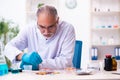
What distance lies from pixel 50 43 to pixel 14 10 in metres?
2.15

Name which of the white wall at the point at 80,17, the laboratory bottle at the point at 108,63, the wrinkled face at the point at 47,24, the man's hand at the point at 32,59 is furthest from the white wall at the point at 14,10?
the laboratory bottle at the point at 108,63

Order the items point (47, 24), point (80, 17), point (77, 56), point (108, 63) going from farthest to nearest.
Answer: point (80, 17) → point (77, 56) → point (47, 24) → point (108, 63)

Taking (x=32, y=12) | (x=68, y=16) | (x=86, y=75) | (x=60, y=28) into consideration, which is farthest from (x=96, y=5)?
(x=86, y=75)

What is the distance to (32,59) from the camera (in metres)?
2.26

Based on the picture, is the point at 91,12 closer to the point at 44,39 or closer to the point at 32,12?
the point at 32,12

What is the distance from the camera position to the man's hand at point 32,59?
225cm

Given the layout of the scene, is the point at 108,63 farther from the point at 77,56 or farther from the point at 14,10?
the point at 14,10

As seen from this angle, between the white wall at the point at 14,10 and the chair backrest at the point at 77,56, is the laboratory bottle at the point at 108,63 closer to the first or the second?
the chair backrest at the point at 77,56

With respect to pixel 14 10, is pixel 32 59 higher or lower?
lower

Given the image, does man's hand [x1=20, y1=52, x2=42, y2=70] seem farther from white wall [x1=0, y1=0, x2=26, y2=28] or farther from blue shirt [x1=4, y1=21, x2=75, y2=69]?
white wall [x1=0, y1=0, x2=26, y2=28]

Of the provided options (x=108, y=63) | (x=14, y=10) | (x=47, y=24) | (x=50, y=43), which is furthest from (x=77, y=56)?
(x=14, y=10)

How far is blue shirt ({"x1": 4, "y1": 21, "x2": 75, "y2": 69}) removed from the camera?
8.88ft

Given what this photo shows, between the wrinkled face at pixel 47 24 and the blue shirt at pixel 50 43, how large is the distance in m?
0.05

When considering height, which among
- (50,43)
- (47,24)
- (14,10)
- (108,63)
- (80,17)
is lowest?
(108,63)
